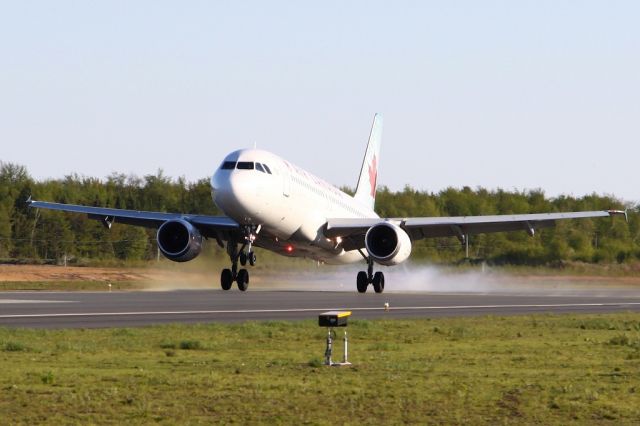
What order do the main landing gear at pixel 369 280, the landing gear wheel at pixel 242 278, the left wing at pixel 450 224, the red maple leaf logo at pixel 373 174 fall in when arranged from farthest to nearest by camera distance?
the red maple leaf logo at pixel 373 174
the main landing gear at pixel 369 280
the left wing at pixel 450 224
the landing gear wheel at pixel 242 278

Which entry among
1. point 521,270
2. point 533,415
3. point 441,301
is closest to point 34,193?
point 521,270

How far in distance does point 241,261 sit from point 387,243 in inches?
312

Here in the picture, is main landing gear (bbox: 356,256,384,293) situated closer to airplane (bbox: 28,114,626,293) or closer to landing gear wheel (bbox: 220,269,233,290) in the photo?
airplane (bbox: 28,114,626,293)

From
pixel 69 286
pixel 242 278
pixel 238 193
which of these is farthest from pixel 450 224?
pixel 69 286

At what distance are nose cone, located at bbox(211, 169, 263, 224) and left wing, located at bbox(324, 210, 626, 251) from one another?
22.4 ft

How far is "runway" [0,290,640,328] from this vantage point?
28.1 metres

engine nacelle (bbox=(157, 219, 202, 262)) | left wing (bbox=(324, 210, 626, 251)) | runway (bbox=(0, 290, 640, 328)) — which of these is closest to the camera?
runway (bbox=(0, 290, 640, 328))

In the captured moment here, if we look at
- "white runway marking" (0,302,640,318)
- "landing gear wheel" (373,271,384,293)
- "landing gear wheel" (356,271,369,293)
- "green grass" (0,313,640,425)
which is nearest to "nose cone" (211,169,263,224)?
"white runway marking" (0,302,640,318)

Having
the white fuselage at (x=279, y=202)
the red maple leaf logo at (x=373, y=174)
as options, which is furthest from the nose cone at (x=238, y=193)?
the red maple leaf logo at (x=373, y=174)

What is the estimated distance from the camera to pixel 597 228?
86.2 m

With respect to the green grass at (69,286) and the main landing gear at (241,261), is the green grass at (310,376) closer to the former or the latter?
the main landing gear at (241,261)

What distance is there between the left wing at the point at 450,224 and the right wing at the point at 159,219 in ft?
13.6

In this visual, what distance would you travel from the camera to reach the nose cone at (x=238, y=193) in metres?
38.6

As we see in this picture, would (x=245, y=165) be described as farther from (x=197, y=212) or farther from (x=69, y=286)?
(x=197, y=212)
